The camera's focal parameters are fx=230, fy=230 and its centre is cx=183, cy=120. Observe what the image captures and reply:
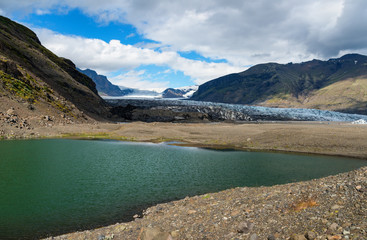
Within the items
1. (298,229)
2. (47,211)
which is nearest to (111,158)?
(47,211)

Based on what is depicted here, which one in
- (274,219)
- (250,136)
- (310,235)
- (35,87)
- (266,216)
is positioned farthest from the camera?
(35,87)

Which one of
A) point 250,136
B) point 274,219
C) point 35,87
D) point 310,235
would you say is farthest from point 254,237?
point 35,87

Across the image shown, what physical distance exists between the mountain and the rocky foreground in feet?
271

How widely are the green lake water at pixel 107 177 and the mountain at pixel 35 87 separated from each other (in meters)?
30.8

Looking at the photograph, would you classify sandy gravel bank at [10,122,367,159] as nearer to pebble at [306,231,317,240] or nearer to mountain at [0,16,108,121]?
mountain at [0,16,108,121]

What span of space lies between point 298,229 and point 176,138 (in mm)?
70414

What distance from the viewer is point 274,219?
49.5 feet

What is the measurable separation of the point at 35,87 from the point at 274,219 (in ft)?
361

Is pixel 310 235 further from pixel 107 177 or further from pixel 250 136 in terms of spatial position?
pixel 250 136

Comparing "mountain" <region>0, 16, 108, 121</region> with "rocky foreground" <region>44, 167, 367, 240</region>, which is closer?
"rocky foreground" <region>44, 167, 367, 240</region>

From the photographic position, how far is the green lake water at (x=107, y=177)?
2266 cm

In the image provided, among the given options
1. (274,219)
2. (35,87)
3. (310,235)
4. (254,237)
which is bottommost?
(254,237)

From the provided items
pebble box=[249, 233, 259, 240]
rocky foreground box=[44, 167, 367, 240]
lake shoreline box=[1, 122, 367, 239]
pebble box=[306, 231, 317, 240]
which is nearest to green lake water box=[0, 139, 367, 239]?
lake shoreline box=[1, 122, 367, 239]

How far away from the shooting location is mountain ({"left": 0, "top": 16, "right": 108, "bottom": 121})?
280 ft
